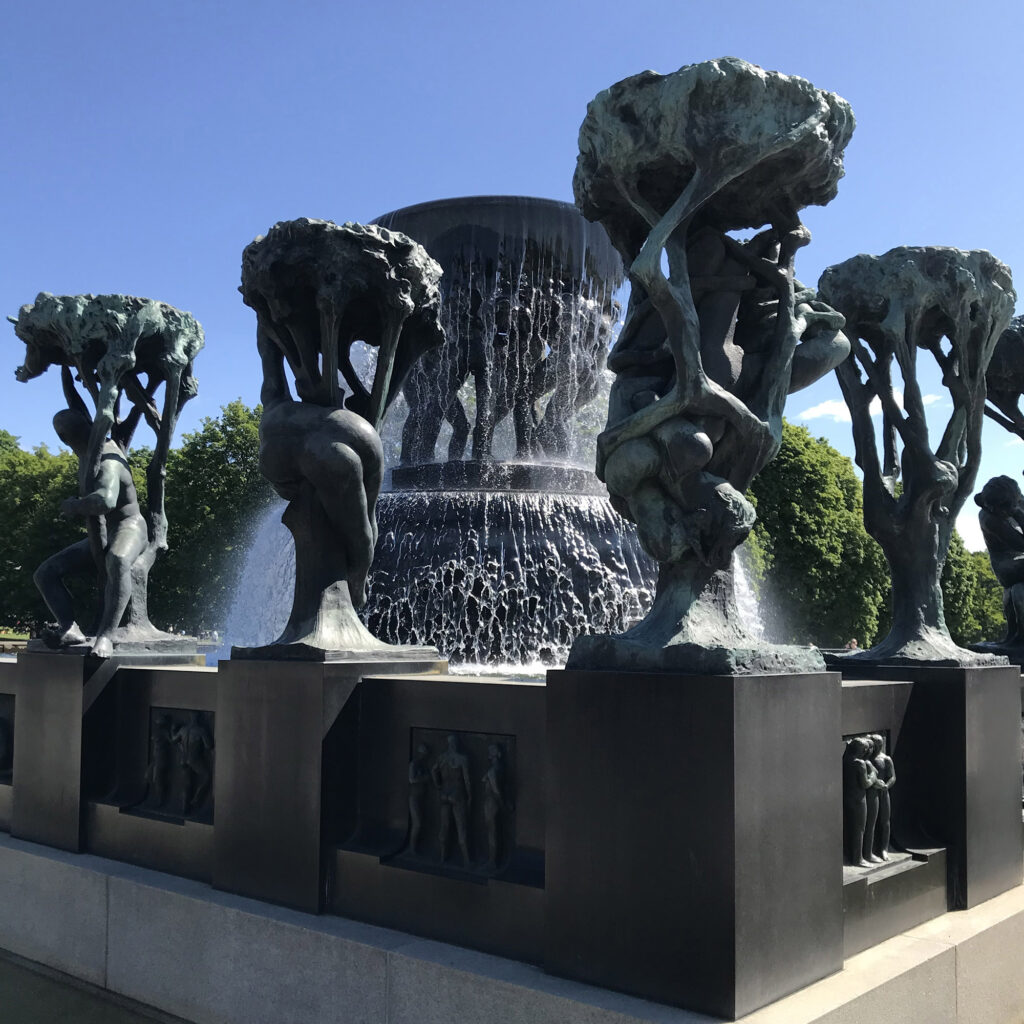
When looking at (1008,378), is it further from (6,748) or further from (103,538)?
(6,748)

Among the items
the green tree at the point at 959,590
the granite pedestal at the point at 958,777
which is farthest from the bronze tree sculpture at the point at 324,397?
the green tree at the point at 959,590

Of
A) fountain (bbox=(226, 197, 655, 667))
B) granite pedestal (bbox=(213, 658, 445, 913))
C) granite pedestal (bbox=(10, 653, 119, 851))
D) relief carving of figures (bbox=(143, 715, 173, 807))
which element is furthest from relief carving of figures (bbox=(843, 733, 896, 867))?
fountain (bbox=(226, 197, 655, 667))

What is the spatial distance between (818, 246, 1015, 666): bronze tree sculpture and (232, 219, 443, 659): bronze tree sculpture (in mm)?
2353

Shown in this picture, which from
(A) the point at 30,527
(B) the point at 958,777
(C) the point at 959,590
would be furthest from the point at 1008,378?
(C) the point at 959,590

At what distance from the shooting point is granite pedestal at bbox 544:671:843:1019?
3.31 metres

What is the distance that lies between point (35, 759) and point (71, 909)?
1.07 metres

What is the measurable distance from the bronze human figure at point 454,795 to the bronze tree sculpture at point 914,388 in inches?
93.4

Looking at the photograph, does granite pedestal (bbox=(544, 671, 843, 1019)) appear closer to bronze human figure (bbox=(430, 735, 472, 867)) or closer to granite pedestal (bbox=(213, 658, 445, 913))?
bronze human figure (bbox=(430, 735, 472, 867))

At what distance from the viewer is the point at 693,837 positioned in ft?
11.0

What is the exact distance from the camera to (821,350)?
4406 mm

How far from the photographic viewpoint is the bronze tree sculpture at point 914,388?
566 cm

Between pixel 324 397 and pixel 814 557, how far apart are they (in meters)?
27.4

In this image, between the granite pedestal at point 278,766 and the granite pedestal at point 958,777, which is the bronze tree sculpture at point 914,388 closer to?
the granite pedestal at point 958,777

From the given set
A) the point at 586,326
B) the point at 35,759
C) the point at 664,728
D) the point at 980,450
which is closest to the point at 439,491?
the point at 586,326
